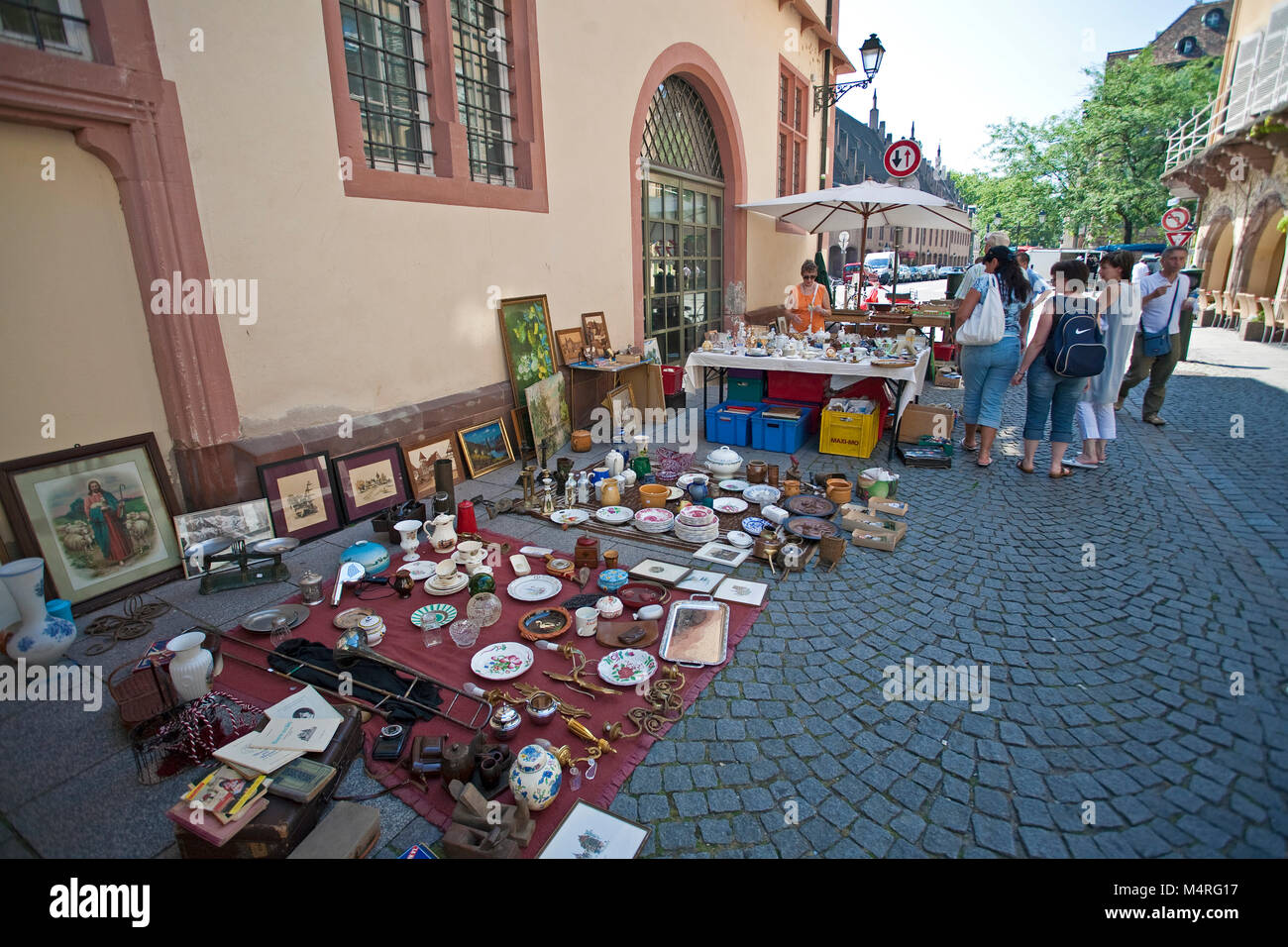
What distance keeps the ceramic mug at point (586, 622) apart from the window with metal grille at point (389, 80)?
14.2 feet

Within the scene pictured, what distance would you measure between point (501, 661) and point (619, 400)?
4776 mm

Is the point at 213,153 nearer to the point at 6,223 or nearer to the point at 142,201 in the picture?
the point at 142,201

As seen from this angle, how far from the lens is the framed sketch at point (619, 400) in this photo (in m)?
7.47

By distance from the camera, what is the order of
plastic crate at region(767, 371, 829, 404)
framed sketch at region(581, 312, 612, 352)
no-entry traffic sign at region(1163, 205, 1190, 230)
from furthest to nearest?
no-entry traffic sign at region(1163, 205, 1190, 230), framed sketch at region(581, 312, 612, 352), plastic crate at region(767, 371, 829, 404)

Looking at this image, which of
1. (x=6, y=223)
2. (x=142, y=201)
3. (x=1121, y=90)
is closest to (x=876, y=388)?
(x=142, y=201)

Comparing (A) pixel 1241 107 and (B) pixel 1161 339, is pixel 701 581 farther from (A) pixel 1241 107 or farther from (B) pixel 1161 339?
(A) pixel 1241 107

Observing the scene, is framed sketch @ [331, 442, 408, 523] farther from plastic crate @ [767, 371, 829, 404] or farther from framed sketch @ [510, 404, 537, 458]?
plastic crate @ [767, 371, 829, 404]

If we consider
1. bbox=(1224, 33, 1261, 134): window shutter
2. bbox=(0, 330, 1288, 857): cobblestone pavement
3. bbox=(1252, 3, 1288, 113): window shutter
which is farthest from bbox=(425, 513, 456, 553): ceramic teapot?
bbox=(1224, 33, 1261, 134): window shutter

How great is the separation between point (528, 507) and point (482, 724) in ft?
8.87

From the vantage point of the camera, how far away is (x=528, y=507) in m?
5.39

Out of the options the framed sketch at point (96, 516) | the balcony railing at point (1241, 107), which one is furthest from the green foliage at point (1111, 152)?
the framed sketch at point (96, 516)

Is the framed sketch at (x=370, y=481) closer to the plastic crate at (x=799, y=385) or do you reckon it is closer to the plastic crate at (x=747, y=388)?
the plastic crate at (x=747, y=388)

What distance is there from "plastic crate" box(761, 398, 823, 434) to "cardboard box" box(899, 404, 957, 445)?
37.0 inches

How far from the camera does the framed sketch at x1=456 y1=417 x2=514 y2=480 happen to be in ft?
20.5
